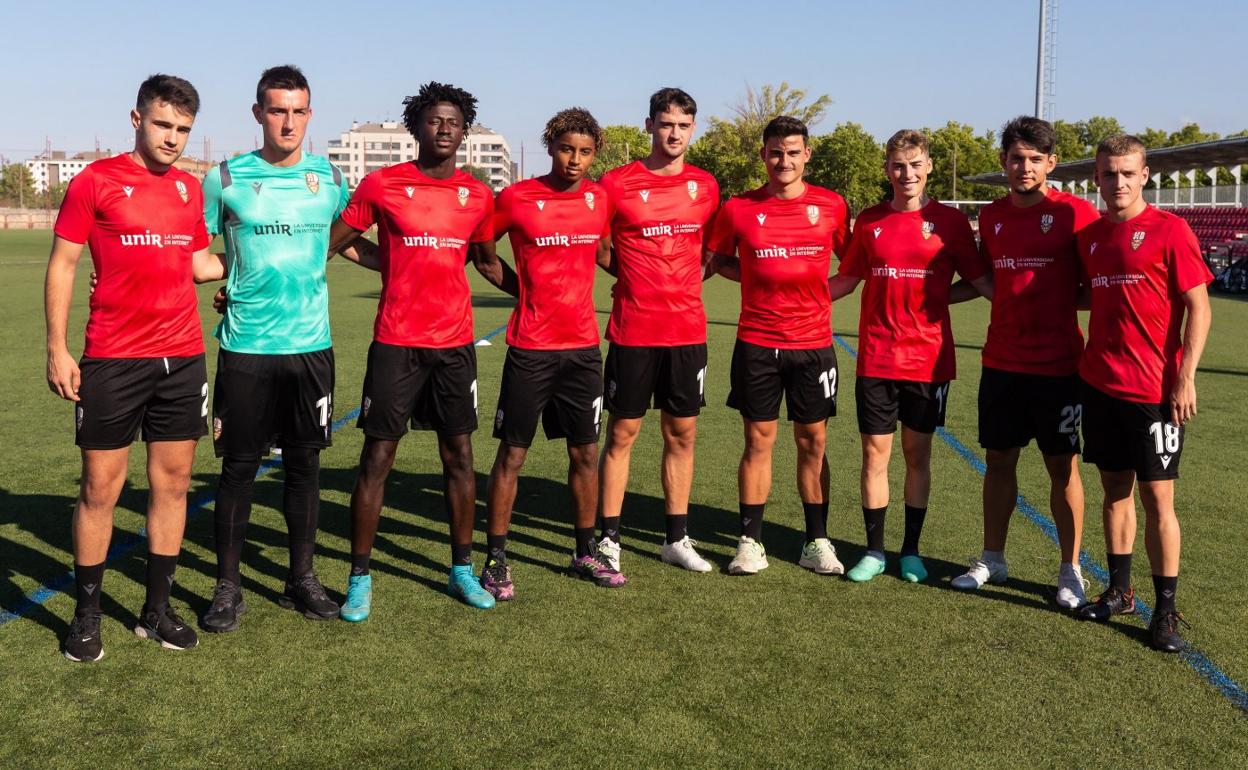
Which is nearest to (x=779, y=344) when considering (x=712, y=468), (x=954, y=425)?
(x=712, y=468)

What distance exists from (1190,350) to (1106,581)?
1478 millimetres

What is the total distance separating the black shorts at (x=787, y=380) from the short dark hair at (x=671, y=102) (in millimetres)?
1162

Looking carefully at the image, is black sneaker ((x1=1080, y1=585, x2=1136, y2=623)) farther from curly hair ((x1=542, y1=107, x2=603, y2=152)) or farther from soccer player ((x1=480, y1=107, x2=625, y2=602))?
curly hair ((x1=542, y1=107, x2=603, y2=152))

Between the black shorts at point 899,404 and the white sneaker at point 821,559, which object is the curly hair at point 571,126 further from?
the white sneaker at point 821,559

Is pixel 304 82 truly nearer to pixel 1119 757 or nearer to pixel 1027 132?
pixel 1027 132

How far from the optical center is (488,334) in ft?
50.4

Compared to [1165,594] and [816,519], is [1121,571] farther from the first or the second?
[816,519]

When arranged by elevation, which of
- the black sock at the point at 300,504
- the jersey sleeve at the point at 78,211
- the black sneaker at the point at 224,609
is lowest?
the black sneaker at the point at 224,609

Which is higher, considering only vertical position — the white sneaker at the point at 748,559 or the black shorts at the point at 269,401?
the black shorts at the point at 269,401

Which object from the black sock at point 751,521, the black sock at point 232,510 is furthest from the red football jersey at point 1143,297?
the black sock at point 232,510

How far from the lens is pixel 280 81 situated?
449 cm

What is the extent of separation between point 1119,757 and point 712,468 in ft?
14.4

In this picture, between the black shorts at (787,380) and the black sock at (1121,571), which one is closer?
the black sock at (1121,571)

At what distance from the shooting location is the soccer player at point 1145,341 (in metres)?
4.42
